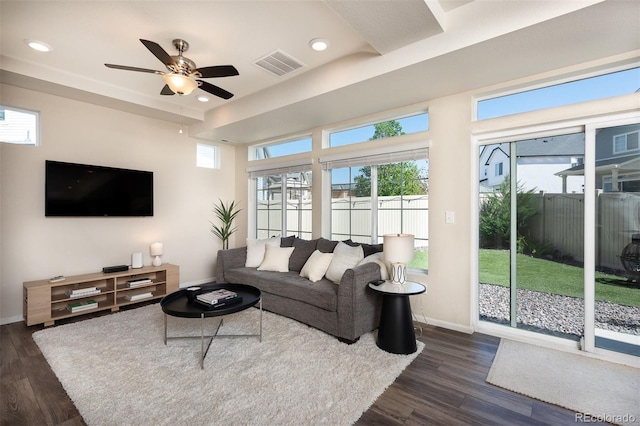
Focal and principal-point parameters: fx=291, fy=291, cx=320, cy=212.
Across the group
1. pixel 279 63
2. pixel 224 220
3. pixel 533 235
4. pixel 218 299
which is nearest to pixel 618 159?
pixel 533 235

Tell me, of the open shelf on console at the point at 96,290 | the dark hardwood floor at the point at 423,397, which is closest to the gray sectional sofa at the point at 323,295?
the dark hardwood floor at the point at 423,397

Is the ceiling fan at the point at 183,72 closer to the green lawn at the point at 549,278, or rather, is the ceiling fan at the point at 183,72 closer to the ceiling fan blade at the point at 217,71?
the ceiling fan blade at the point at 217,71

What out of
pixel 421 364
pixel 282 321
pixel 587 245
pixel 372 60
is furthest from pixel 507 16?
pixel 282 321

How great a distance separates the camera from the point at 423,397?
205 centimetres

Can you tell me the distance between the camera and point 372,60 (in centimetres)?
279

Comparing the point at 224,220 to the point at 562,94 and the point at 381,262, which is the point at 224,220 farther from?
the point at 562,94

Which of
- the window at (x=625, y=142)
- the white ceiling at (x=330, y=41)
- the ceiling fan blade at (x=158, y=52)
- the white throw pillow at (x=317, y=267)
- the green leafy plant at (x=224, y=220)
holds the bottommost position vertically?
the white throw pillow at (x=317, y=267)

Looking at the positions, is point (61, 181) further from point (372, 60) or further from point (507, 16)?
point (507, 16)

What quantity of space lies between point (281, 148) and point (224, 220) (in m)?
1.72

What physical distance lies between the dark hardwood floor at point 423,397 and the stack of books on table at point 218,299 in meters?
1.04

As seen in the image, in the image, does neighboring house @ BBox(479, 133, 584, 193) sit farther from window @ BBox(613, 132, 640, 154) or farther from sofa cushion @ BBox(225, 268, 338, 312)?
sofa cushion @ BBox(225, 268, 338, 312)

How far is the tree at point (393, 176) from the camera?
3656 mm

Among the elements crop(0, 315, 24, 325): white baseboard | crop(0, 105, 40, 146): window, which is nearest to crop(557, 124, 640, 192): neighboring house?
crop(0, 105, 40, 146): window

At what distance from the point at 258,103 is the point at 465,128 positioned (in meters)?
2.59
